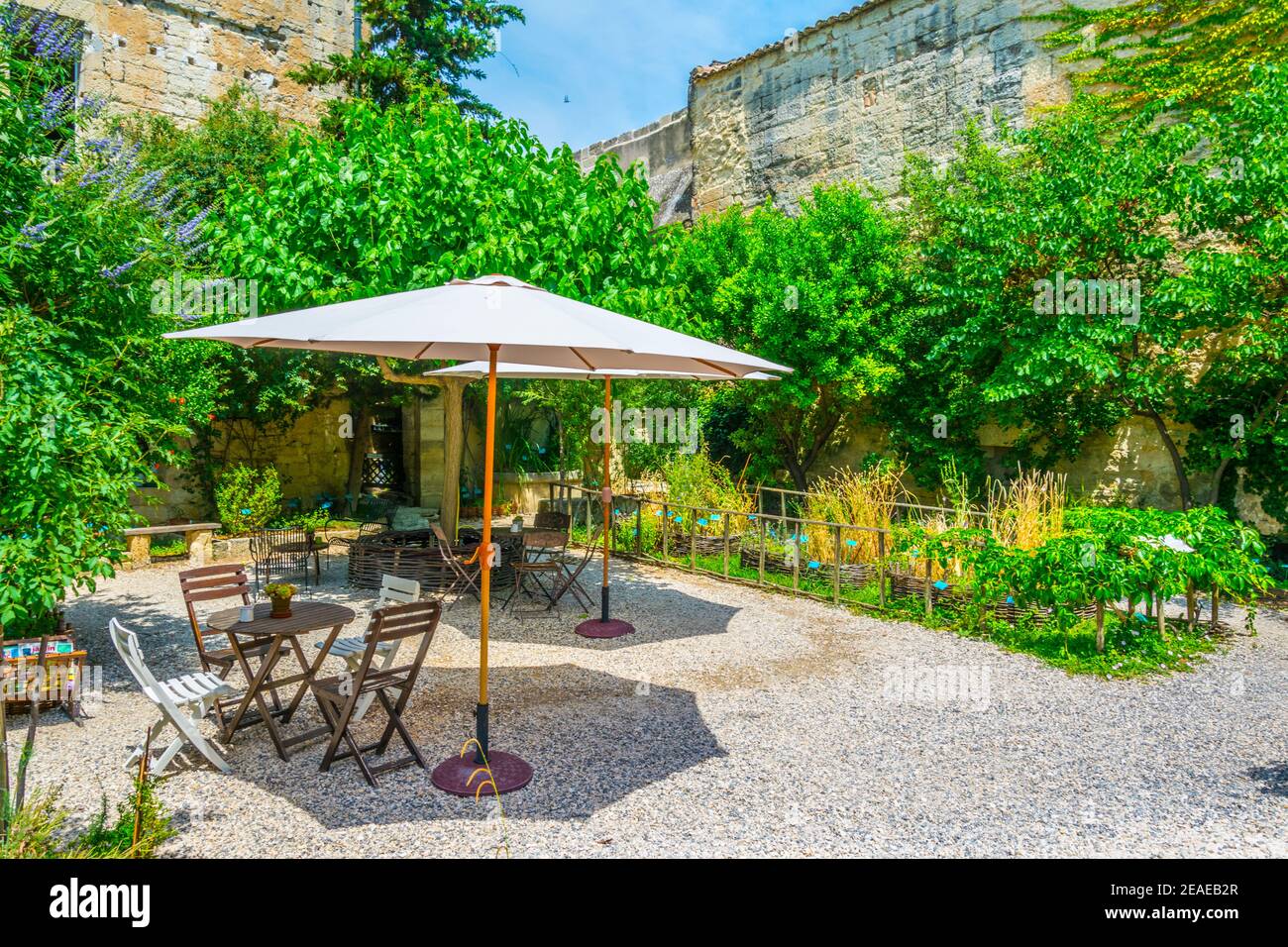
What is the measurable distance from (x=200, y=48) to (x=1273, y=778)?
17.6 metres

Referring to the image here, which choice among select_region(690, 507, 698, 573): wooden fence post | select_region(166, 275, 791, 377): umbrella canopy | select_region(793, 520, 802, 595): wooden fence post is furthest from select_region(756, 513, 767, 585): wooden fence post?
select_region(166, 275, 791, 377): umbrella canopy

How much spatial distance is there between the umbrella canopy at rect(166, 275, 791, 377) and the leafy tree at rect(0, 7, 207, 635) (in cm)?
71

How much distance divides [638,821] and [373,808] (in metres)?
1.24

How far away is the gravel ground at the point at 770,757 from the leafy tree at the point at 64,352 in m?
1.24

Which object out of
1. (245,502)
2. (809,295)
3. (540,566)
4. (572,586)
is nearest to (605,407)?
(540,566)

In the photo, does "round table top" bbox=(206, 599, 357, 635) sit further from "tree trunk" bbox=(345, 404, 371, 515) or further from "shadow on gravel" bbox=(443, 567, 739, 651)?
"tree trunk" bbox=(345, 404, 371, 515)

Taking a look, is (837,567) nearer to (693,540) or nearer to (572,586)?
(693,540)

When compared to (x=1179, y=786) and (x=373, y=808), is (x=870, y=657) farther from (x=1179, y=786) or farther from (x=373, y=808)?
(x=373, y=808)

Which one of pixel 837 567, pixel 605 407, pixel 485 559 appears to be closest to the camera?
pixel 485 559

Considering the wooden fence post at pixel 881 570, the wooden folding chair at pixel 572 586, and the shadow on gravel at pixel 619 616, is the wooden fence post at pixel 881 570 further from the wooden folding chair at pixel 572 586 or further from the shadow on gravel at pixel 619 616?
the wooden folding chair at pixel 572 586

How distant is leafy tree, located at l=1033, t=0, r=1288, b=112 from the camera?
9711 mm

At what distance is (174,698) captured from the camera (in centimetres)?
403

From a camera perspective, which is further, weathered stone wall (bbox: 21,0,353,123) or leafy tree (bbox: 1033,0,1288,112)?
weathered stone wall (bbox: 21,0,353,123)

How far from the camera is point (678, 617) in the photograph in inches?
303
